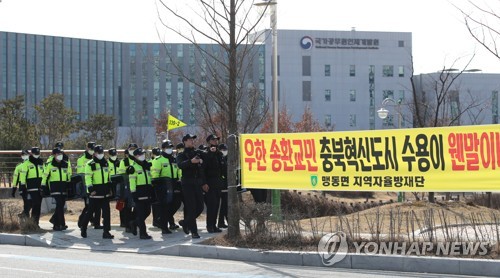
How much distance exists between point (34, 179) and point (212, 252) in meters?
6.08

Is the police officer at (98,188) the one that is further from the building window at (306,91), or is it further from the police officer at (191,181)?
the building window at (306,91)

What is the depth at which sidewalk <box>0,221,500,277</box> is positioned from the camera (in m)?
10.2

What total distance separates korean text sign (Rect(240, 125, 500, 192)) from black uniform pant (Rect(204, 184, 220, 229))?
1.95 feet

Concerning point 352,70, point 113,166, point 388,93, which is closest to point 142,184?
point 113,166

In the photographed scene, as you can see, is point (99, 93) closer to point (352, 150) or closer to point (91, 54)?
point (91, 54)

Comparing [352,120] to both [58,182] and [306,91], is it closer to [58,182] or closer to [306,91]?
[306,91]

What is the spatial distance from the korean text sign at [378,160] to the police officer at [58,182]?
14.7ft

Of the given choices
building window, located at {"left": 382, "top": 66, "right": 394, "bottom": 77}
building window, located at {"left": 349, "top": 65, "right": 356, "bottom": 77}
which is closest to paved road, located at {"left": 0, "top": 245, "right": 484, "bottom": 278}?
building window, located at {"left": 349, "top": 65, "right": 356, "bottom": 77}

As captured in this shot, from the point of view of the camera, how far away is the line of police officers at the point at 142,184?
1400 centimetres

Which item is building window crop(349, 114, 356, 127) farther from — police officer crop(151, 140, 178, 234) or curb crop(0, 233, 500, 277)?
curb crop(0, 233, 500, 277)

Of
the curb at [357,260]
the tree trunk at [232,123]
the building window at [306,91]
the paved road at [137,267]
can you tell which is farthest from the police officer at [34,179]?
the building window at [306,91]

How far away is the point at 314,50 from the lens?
87.2 m

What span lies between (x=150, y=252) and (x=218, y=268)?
2.55 m

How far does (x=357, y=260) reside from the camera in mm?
10953
